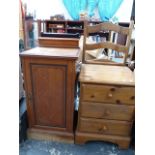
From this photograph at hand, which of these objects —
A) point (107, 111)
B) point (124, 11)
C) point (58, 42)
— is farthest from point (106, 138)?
point (124, 11)

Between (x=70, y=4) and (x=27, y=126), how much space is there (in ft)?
11.3

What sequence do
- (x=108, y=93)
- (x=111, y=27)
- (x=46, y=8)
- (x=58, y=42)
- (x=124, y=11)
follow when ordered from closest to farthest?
(x=108, y=93), (x=58, y=42), (x=111, y=27), (x=124, y=11), (x=46, y=8)

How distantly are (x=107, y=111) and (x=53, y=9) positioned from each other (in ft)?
12.0

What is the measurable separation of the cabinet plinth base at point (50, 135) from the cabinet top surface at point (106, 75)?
0.56 meters

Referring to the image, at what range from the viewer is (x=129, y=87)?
112cm

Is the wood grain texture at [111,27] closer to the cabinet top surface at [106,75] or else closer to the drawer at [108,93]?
the cabinet top surface at [106,75]

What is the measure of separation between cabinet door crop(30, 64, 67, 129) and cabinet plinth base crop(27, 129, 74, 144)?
0.06 meters

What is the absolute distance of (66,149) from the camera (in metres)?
1.35

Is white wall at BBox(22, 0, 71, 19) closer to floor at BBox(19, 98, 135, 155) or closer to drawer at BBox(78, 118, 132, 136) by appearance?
floor at BBox(19, 98, 135, 155)

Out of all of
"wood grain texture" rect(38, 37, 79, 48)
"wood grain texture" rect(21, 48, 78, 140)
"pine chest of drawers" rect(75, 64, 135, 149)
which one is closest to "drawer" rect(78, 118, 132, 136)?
"pine chest of drawers" rect(75, 64, 135, 149)

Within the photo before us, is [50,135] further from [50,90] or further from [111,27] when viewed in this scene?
[111,27]

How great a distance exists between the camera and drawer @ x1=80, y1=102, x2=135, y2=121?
3.95ft

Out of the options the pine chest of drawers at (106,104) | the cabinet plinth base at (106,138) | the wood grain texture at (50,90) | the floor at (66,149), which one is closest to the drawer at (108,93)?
the pine chest of drawers at (106,104)

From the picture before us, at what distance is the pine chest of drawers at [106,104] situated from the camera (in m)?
1.14
